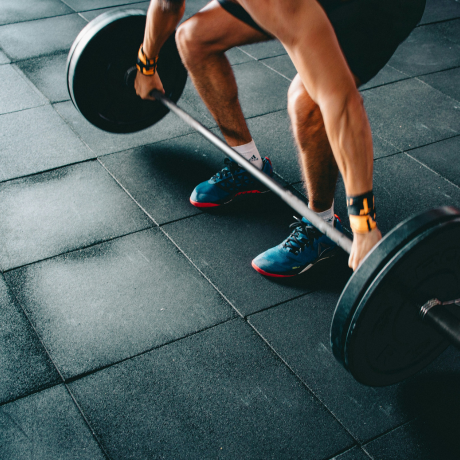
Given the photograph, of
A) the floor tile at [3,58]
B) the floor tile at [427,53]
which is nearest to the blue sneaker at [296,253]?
A: the floor tile at [427,53]

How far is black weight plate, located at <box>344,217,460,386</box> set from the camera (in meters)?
1.10

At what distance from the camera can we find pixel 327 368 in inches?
59.2

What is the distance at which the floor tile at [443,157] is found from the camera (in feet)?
7.76

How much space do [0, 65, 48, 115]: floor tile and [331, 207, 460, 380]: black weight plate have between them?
2377 millimetres

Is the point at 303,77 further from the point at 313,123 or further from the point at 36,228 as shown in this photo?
the point at 36,228

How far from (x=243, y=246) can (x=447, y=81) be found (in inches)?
81.2

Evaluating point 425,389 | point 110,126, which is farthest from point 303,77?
point 110,126

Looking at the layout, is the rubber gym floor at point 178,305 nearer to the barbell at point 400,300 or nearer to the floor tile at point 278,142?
the floor tile at point 278,142

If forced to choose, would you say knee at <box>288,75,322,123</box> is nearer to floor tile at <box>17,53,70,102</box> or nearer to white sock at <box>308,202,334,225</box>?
white sock at <box>308,202,334,225</box>

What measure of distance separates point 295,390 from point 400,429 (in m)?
0.30

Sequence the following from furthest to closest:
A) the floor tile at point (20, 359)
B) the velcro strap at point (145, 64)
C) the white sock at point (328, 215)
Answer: the velcro strap at point (145, 64)
the white sock at point (328, 215)
the floor tile at point (20, 359)

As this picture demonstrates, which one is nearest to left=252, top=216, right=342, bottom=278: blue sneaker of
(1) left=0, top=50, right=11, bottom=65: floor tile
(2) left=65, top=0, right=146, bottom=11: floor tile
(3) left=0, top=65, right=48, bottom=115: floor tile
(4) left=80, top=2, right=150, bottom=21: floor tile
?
(3) left=0, top=65, right=48, bottom=115: floor tile

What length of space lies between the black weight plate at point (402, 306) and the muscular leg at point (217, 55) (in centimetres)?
107

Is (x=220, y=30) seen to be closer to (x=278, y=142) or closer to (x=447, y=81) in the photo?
(x=278, y=142)
